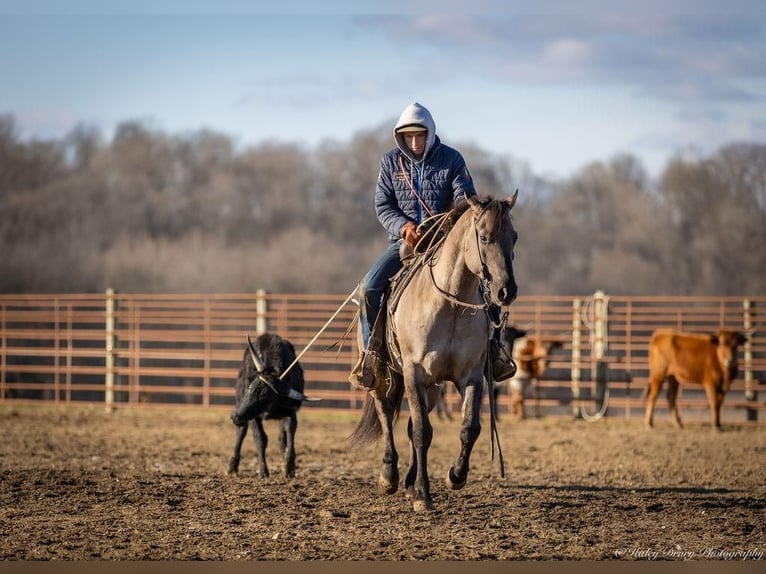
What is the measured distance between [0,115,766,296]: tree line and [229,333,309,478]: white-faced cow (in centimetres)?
2821

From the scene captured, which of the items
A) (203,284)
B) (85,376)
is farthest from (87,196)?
(85,376)

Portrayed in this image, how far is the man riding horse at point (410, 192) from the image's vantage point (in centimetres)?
793

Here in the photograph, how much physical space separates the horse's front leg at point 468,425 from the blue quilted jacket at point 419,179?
55.9 inches

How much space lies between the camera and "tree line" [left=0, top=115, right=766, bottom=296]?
42.8 metres

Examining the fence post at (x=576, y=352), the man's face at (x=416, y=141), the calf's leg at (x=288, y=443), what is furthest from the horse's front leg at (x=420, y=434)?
the fence post at (x=576, y=352)

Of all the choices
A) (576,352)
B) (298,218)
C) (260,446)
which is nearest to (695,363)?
(576,352)

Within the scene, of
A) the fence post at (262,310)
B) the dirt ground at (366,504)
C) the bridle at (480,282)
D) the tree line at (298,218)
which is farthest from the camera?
A: the tree line at (298,218)

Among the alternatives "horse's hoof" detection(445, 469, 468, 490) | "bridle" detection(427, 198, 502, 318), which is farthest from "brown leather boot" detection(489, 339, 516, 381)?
"horse's hoof" detection(445, 469, 468, 490)

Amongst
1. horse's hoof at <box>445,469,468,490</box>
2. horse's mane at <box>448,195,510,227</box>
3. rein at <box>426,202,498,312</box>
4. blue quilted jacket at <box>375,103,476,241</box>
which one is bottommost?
horse's hoof at <box>445,469,468,490</box>

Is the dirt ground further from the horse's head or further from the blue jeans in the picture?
the horse's head

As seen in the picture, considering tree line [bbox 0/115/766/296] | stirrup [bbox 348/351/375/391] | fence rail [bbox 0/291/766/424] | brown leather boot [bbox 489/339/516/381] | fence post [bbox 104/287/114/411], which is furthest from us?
tree line [bbox 0/115/766/296]

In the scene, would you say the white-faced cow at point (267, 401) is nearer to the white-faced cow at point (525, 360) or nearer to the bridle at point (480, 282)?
the bridle at point (480, 282)

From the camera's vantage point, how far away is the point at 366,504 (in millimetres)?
7785

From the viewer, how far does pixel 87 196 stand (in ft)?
159
